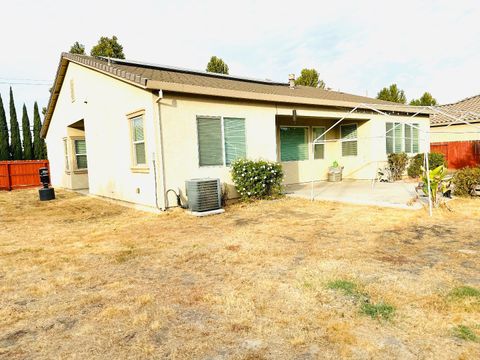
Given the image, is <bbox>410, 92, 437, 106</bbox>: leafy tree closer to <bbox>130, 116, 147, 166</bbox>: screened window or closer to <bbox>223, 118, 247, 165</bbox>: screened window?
<bbox>223, 118, 247, 165</bbox>: screened window

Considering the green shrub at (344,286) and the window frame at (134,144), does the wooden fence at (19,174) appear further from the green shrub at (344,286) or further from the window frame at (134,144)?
the green shrub at (344,286)

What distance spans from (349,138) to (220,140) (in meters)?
7.65

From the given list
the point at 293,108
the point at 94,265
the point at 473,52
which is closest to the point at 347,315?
the point at 94,265

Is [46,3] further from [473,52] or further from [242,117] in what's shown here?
[473,52]

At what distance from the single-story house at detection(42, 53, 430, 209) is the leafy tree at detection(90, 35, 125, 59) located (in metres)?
14.0

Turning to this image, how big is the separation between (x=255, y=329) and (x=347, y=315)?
85cm

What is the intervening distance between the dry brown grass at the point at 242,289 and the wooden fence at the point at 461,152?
15102 mm

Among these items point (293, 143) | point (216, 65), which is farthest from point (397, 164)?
point (216, 65)


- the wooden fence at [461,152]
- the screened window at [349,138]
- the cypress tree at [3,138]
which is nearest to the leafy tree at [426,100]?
the wooden fence at [461,152]

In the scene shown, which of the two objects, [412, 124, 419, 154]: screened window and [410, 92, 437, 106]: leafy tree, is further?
[410, 92, 437, 106]: leafy tree

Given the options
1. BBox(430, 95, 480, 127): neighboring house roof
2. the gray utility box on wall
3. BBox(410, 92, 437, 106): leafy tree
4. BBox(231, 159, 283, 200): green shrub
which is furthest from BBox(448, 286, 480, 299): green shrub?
BBox(410, 92, 437, 106): leafy tree

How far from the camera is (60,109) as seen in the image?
50.1ft

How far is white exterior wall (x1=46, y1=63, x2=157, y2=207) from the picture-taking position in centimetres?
879

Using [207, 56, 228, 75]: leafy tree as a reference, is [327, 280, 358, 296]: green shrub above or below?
below
